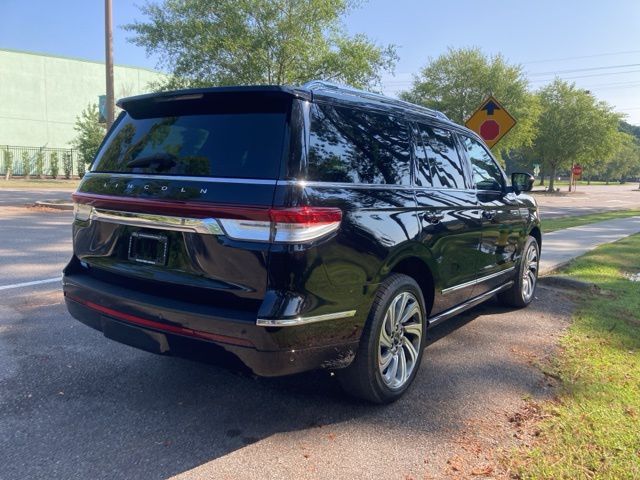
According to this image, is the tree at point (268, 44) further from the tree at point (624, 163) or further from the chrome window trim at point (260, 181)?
the tree at point (624, 163)

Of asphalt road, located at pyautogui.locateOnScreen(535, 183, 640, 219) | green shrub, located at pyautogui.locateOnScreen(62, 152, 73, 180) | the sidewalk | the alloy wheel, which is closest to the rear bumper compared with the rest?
the alloy wheel

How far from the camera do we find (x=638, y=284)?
711cm

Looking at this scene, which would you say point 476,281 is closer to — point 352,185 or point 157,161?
point 352,185

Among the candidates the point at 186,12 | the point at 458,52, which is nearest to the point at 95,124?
the point at 186,12

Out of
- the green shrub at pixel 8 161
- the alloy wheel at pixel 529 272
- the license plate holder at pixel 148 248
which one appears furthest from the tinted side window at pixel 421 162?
the green shrub at pixel 8 161

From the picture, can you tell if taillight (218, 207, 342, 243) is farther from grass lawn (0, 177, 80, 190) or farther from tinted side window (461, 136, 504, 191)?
grass lawn (0, 177, 80, 190)

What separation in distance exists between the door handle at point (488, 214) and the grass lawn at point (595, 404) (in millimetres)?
1336

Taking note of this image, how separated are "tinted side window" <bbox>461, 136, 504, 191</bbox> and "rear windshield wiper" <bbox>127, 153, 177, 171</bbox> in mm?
2813

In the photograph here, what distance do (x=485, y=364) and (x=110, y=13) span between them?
52.8 feet

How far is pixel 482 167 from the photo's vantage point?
201 inches

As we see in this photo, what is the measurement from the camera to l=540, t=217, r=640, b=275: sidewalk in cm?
879

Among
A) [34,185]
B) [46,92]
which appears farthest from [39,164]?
[34,185]

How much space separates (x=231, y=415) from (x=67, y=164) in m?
41.2

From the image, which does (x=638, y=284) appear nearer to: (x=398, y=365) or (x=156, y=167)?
(x=398, y=365)
